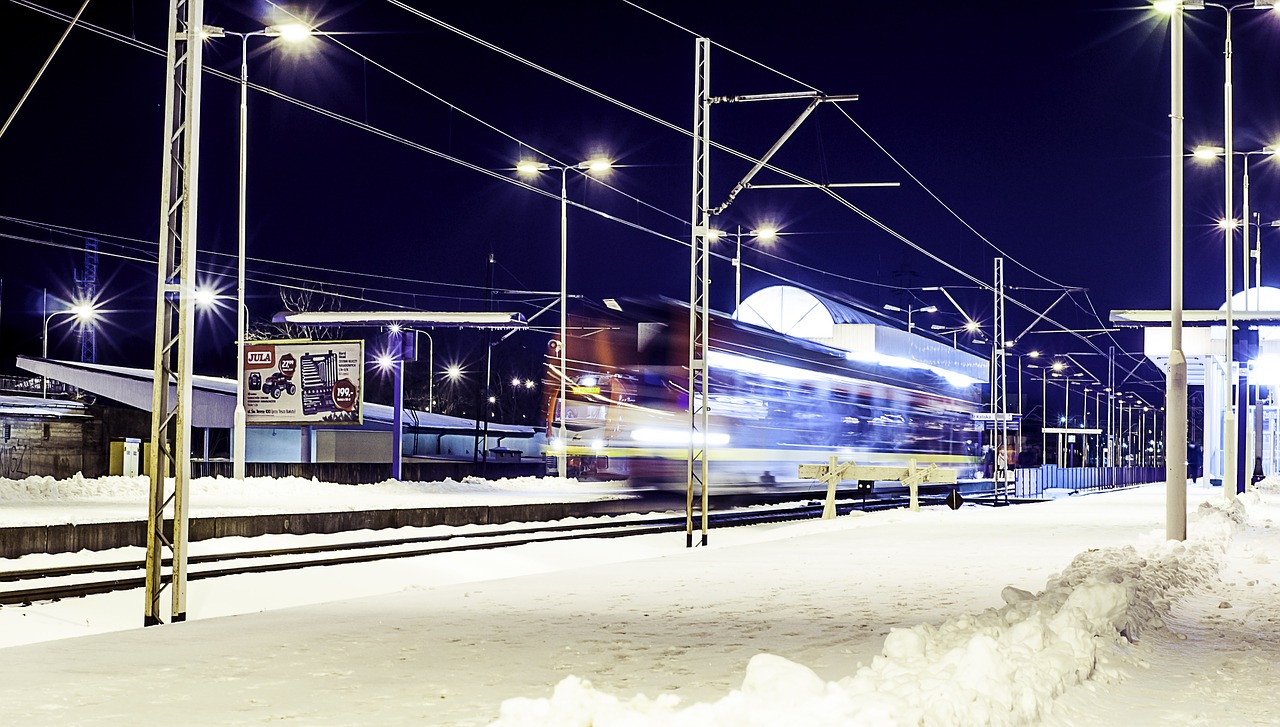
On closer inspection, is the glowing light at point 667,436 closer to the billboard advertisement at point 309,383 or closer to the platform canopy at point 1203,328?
the billboard advertisement at point 309,383

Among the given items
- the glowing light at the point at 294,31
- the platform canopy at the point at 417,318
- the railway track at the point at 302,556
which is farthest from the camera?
the platform canopy at the point at 417,318

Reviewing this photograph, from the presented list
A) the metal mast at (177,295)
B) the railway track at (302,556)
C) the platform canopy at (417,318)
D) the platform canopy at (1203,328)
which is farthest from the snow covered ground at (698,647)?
the platform canopy at (1203,328)

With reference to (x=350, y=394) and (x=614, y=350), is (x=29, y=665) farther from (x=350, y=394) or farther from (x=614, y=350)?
(x=350, y=394)

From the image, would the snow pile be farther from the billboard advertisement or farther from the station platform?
the billboard advertisement

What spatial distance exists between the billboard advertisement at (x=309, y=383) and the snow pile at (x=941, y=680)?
29.0 meters

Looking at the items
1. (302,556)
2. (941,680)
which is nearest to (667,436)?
(302,556)

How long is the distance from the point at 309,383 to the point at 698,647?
30.2m

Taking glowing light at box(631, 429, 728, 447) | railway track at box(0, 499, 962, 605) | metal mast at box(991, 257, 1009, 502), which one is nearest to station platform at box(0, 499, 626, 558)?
railway track at box(0, 499, 962, 605)

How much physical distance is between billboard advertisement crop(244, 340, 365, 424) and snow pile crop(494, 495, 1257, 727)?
95.3 feet

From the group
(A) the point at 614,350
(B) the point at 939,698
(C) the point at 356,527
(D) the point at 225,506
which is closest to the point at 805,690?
(B) the point at 939,698

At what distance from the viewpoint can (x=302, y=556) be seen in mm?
21891

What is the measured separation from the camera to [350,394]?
1531 inches

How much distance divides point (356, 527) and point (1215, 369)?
2312 inches

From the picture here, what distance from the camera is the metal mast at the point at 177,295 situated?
12672 mm
